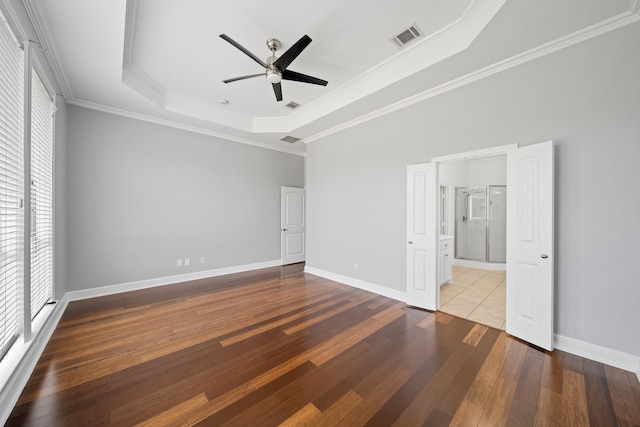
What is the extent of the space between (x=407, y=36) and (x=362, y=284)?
12.2 ft

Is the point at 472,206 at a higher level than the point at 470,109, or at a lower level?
lower

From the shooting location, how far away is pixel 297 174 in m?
6.86

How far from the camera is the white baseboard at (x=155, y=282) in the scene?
392 centimetres

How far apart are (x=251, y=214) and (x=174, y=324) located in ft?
10.4

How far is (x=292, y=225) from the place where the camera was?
665cm

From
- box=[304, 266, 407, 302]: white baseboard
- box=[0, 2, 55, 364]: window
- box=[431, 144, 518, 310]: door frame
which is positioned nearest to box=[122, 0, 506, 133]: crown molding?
box=[0, 2, 55, 364]: window

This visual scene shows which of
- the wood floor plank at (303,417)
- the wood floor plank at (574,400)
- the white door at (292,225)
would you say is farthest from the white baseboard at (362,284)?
the wood floor plank at (303,417)

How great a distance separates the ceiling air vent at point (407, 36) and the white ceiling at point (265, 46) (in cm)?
6

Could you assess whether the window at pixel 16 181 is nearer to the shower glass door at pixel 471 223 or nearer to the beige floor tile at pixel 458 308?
the beige floor tile at pixel 458 308

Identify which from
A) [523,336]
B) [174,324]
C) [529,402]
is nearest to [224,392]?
[174,324]

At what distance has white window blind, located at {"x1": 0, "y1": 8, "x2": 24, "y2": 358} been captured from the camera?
1819 mm

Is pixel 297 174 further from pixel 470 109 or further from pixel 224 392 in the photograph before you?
pixel 224 392

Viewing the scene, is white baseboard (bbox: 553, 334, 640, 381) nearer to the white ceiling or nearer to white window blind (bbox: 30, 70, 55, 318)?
the white ceiling

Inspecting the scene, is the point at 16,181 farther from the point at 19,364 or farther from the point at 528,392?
the point at 528,392
